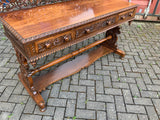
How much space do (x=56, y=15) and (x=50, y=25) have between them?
346mm

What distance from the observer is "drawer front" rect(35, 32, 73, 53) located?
5.32 ft

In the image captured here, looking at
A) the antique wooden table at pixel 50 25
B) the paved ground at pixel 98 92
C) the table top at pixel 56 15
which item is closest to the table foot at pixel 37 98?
the antique wooden table at pixel 50 25

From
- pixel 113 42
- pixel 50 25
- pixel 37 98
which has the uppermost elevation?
pixel 50 25

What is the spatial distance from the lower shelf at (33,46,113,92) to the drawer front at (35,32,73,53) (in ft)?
3.32

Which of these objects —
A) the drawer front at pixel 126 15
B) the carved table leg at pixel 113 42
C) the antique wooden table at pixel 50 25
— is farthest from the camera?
the carved table leg at pixel 113 42

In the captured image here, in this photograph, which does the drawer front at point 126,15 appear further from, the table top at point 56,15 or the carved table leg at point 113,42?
the carved table leg at point 113,42

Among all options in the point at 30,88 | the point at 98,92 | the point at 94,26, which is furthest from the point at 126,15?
the point at 30,88

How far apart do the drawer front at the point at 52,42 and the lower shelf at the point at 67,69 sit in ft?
3.32

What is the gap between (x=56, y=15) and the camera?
1983 mm

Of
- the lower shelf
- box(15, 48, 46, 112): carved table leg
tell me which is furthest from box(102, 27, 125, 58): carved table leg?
box(15, 48, 46, 112): carved table leg

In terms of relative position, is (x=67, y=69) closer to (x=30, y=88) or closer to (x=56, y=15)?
(x=30, y=88)

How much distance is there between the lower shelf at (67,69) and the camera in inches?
99.4

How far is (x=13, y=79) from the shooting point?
2744 millimetres

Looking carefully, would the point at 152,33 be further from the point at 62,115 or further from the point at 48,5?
the point at 62,115
